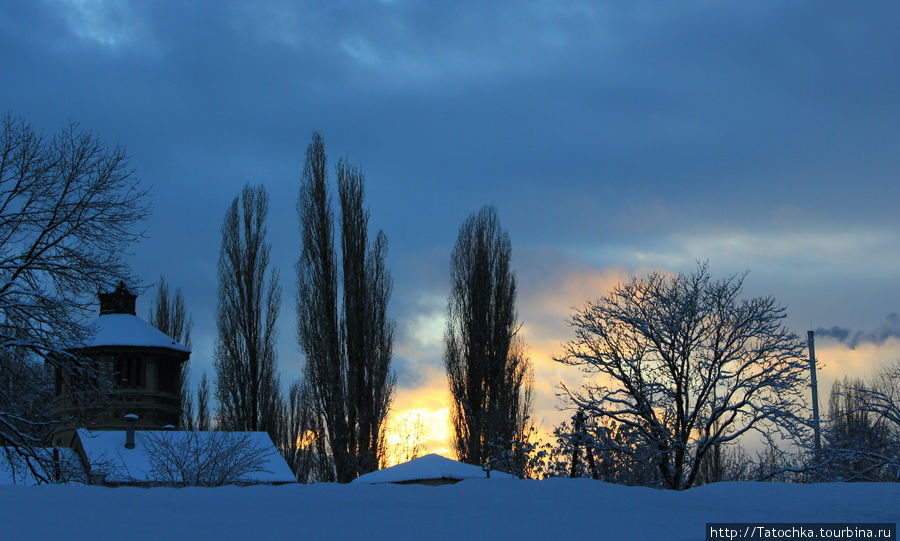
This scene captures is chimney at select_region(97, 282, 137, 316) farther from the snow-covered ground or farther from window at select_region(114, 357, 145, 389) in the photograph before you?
the snow-covered ground

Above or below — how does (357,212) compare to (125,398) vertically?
above

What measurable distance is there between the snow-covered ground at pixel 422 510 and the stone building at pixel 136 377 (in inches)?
1326

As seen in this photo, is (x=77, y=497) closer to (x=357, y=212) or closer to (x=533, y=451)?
(x=533, y=451)

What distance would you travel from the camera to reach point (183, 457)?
26.6 metres

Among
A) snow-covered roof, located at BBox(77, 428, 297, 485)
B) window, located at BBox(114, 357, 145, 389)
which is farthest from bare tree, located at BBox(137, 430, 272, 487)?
window, located at BBox(114, 357, 145, 389)

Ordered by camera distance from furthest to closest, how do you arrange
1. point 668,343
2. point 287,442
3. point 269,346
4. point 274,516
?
point 287,442 < point 269,346 < point 668,343 < point 274,516

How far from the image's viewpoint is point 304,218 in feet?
120

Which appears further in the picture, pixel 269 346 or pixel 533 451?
pixel 269 346

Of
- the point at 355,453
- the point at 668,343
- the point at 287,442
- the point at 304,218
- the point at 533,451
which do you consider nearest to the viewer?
the point at 668,343

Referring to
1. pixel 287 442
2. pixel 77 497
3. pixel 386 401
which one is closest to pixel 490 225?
pixel 386 401

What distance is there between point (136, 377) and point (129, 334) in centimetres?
220

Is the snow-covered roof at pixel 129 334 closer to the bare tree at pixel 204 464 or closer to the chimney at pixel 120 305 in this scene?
the chimney at pixel 120 305

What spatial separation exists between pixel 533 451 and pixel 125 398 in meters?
19.6

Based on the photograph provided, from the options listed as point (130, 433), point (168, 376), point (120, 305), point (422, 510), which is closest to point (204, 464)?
point (130, 433)
